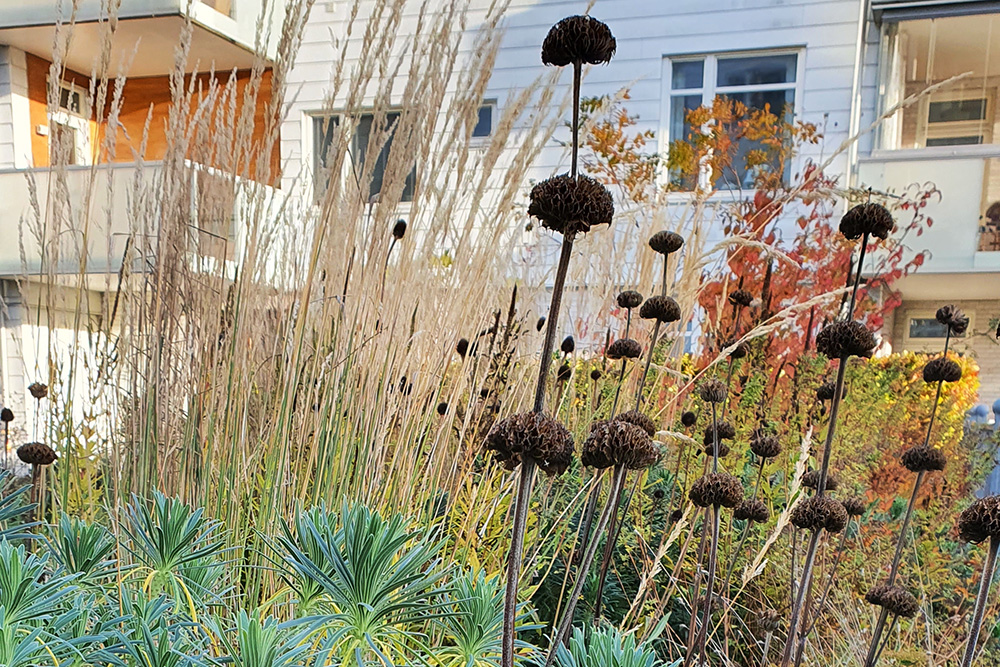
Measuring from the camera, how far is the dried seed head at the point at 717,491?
0.95 metres

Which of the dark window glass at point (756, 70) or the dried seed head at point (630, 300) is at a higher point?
the dark window glass at point (756, 70)

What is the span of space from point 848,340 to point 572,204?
0.43 metres

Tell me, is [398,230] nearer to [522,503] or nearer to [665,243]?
[665,243]

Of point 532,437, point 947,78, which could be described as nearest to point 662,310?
point 532,437

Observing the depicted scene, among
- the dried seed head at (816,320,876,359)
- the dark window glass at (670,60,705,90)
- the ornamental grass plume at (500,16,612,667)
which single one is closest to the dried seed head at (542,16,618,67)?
the ornamental grass plume at (500,16,612,667)

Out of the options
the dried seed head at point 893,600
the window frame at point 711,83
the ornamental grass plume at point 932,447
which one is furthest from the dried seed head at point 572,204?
the window frame at point 711,83

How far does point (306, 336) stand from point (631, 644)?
0.88m

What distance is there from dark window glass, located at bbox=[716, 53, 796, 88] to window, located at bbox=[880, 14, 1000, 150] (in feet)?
3.70

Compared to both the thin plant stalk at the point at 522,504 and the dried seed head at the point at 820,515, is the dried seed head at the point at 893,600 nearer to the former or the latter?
the dried seed head at the point at 820,515

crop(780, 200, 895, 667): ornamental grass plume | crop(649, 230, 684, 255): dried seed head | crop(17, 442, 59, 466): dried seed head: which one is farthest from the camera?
crop(649, 230, 684, 255): dried seed head

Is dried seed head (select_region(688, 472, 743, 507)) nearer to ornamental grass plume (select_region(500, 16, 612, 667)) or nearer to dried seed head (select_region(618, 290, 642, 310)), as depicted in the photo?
ornamental grass plume (select_region(500, 16, 612, 667))

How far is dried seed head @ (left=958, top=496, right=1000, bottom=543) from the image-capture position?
2.16 ft

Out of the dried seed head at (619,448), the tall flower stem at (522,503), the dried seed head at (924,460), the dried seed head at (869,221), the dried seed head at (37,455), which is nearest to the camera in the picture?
the tall flower stem at (522,503)

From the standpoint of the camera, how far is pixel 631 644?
60 centimetres
